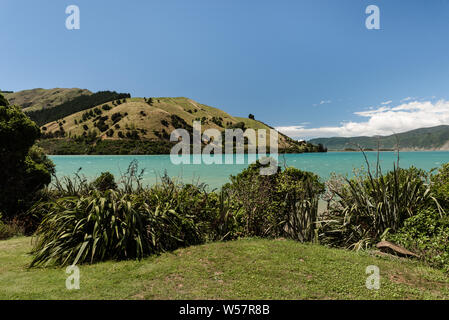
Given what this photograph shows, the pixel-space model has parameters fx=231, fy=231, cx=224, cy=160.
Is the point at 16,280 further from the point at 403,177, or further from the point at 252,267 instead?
the point at 403,177

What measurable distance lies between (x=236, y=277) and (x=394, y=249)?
4067 mm

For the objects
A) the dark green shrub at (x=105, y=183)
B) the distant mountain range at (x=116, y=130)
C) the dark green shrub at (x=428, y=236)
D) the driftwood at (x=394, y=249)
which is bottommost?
the driftwood at (x=394, y=249)

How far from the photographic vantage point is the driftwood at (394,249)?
5.36 meters

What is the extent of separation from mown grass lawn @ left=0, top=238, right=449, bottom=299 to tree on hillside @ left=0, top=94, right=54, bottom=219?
4.40 meters

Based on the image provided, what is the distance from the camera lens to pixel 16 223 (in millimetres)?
8203

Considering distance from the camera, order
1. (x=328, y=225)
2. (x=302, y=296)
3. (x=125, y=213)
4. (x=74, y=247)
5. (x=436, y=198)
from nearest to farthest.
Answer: (x=302, y=296) → (x=74, y=247) → (x=125, y=213) → (x=436, y=198) → (x=328, y=225)

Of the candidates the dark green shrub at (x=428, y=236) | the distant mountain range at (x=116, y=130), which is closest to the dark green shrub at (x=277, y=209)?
the dark green shrub at (x=428, y=236)

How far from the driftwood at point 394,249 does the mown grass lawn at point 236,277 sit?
0.41 metres

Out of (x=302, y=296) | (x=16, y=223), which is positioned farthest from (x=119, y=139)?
(x=302, y=296)

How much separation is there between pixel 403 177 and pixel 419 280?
4.40 metres

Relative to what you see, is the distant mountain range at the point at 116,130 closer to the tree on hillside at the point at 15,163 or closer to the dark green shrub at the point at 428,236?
the dark green shrub at the point at 428,236

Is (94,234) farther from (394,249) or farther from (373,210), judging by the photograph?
(373,210)

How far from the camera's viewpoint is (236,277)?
164 inches
